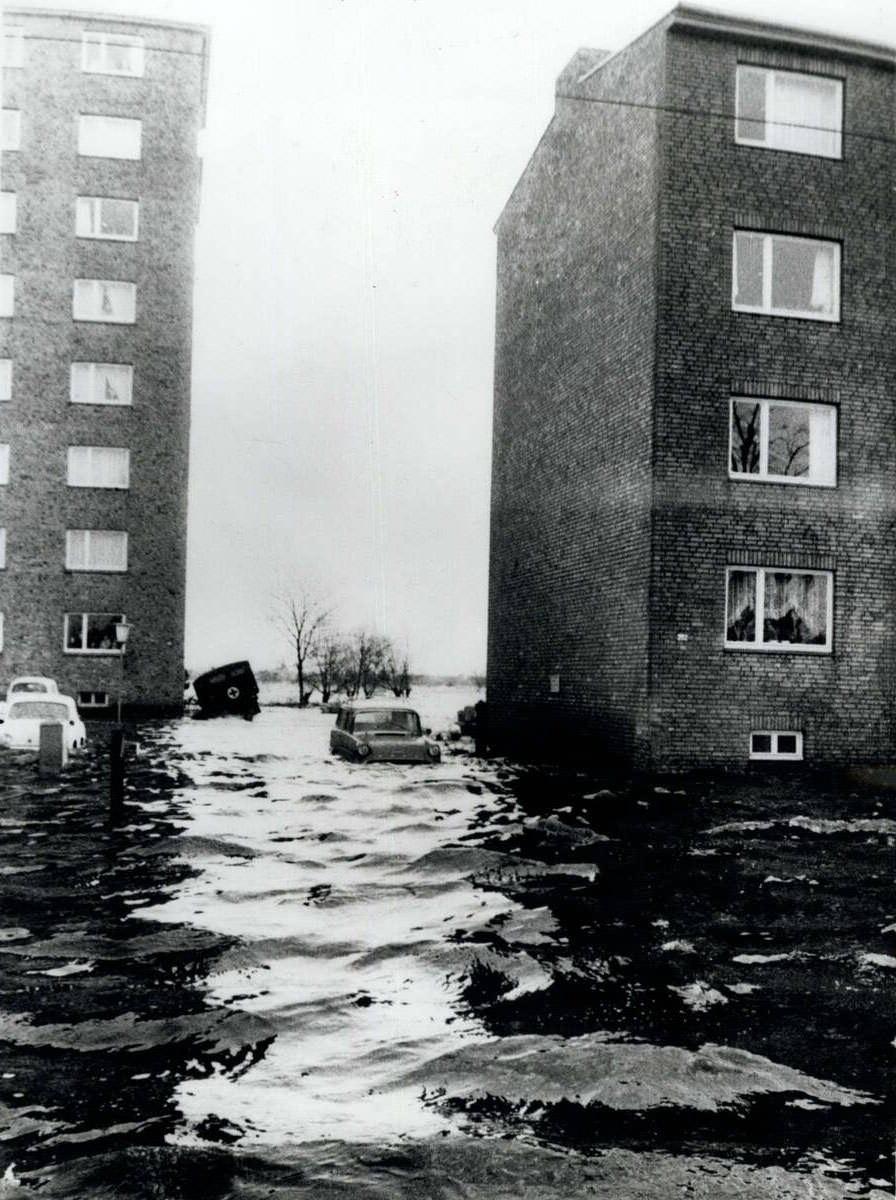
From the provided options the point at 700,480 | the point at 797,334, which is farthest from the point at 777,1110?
the point at 797,334

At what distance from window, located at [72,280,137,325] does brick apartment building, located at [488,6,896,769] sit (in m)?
20.6

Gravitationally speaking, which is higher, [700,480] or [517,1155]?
[700,480]

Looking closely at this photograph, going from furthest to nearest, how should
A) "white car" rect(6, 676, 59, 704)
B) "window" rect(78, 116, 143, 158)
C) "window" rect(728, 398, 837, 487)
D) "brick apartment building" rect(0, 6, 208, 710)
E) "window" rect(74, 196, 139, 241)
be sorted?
"window" rect(74, 196, 139, 241), "window" rect(78, 116, 143, 158), "brick apartment building" rect(0, 6, 208, 710), "white car" rect(6, 676, 59, 704), "window" rect(728, 398, 837, 487)

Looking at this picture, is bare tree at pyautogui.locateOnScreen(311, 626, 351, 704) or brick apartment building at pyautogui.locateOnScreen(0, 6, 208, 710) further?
bare tree at pyautogui.locateOnScreen(311, 626, 351, 704)

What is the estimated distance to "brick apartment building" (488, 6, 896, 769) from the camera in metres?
18.0

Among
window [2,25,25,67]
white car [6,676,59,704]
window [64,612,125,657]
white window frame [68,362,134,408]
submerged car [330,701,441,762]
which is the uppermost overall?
window [2,25,25,67]

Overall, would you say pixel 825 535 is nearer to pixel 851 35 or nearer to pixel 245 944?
pixel 851 35

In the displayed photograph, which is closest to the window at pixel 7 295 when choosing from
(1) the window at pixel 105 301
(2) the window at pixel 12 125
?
(1) the window at pixel 105 301

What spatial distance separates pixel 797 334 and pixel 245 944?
1453 centimetres

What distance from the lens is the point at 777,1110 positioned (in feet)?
16.2

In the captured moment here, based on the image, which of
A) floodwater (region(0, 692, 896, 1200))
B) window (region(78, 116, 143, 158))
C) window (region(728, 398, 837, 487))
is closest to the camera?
floodwater (region(0, 692, 896, 1200))

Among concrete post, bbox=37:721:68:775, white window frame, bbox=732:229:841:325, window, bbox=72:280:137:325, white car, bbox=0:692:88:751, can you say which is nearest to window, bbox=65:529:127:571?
window, bbox=72:280:137:325

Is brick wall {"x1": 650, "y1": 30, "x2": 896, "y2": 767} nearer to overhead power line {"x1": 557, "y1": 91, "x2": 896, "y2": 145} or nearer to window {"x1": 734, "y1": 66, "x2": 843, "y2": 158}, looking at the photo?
overhead power line {"x1": 557, "y1": 91, "x2": 896, "y2": 145}

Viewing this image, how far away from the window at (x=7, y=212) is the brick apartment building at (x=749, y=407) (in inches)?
895
